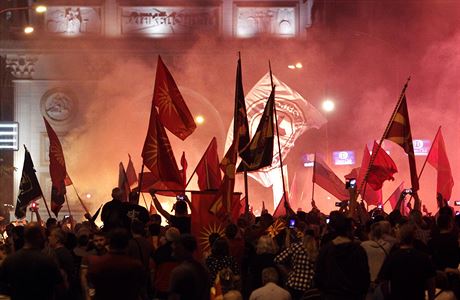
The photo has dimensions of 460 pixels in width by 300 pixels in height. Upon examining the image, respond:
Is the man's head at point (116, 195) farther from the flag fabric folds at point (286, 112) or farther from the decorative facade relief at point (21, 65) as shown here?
the decorative facade relief at point (21, 65)

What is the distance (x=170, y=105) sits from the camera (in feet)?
54.3

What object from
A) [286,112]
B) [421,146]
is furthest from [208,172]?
[421,146]

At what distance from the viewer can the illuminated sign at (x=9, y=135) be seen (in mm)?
37419

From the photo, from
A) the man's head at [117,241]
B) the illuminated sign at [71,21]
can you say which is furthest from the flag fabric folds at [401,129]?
the illuminated sign at [71,21]

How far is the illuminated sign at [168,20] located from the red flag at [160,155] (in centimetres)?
2478

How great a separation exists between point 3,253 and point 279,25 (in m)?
27.7

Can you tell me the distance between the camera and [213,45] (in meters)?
39.9

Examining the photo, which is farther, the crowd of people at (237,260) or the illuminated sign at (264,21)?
the illuminated sign at (264,21)

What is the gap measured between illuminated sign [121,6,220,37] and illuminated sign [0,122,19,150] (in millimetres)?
5638

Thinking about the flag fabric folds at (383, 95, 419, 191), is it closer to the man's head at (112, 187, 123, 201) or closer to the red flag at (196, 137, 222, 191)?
the red flag at (196, 137, 222, 191)

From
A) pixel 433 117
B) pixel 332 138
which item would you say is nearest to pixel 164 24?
pixel 332 138

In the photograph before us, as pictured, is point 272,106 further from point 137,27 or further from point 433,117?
point 137,27

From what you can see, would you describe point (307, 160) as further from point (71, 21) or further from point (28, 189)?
point (28, 189)

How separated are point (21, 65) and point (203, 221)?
89.0 ft
